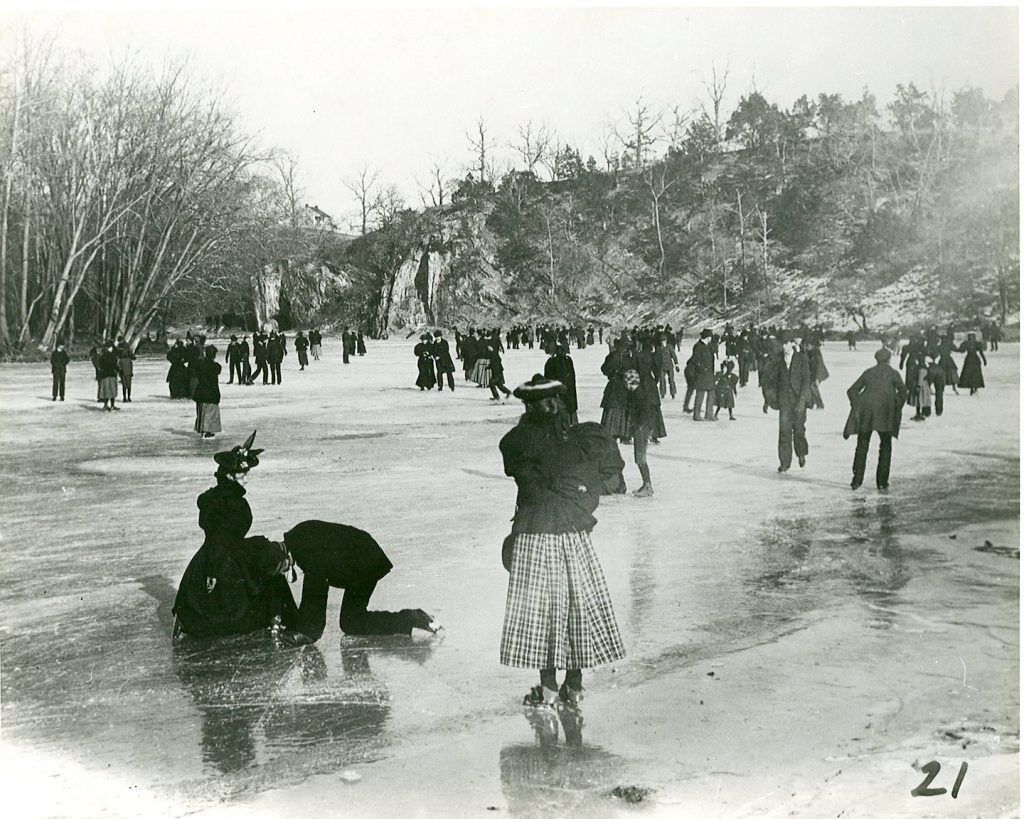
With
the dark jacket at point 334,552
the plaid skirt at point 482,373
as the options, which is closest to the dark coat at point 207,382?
the plaid skirt at point 482,373

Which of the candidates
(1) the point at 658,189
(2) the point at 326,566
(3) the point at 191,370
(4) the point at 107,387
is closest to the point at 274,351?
(3) the point at 191,370

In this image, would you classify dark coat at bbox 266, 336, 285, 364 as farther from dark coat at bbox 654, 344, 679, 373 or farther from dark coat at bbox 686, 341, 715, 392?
dark coat at bbox 686, 341, 715, 392

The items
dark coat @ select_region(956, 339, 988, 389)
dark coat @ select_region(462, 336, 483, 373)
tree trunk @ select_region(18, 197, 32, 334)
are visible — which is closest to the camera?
dark coat @ select_region(956, 339, 988, 389)

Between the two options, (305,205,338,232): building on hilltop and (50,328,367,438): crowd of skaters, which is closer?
(50,328,367,438): crowd of skaters

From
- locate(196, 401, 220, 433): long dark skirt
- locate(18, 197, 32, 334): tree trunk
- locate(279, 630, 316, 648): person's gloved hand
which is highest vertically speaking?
locate(18, 197, 32, 334): tree trunk

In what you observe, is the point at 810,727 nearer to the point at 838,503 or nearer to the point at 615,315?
the point at 838,503

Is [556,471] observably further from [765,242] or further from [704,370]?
[765,242]

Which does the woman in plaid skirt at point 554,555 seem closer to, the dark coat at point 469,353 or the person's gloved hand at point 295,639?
the person's gloved hand at point 295,639

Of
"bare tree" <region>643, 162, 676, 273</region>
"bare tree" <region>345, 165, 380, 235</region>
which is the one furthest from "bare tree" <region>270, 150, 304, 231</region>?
"bare tree" <region>643, 162, 676, 273</region>
